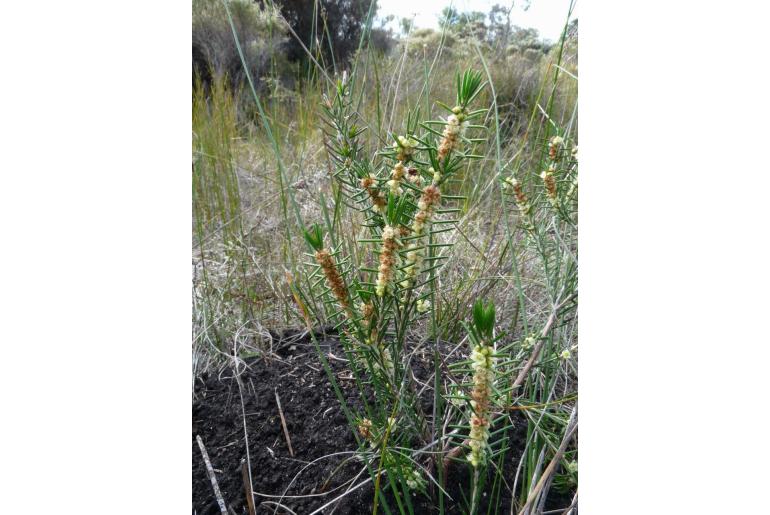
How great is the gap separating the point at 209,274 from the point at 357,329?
1.38 feet

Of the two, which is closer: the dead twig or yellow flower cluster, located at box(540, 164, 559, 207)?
the dead twig

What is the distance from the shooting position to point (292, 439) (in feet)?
2.47

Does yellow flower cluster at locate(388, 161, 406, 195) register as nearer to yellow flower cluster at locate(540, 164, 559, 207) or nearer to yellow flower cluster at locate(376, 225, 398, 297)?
yellow flower cluster at locate(376, 225, 398, 297)

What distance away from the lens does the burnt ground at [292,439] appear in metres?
0.68

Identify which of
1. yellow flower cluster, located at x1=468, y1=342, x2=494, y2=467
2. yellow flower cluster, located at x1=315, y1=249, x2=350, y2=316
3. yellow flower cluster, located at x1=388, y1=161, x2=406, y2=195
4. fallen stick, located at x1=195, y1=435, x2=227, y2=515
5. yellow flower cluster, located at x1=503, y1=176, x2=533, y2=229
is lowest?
fallen stick, located at x1=195, y1=435, x2=227, y2=515

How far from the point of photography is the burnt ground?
677mm

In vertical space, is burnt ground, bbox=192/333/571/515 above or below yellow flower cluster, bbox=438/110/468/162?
below

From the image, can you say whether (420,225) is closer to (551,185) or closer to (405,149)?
(405,149)

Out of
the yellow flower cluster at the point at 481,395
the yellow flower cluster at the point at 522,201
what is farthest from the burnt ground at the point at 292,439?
the yellow flower cluster at the point at 522,201

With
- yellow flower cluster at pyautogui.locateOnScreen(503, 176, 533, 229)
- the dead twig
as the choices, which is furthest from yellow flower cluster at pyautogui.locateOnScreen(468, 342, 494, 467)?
yellow flower cluster at pyautogui.locateOnScreen(503, 176, 533, 229)

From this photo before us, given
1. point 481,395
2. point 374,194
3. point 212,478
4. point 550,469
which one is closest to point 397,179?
point 374,194

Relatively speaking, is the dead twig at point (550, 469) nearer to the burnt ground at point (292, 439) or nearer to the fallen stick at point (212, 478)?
the burnt ground at point (292, 439)

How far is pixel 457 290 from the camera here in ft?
2.65
